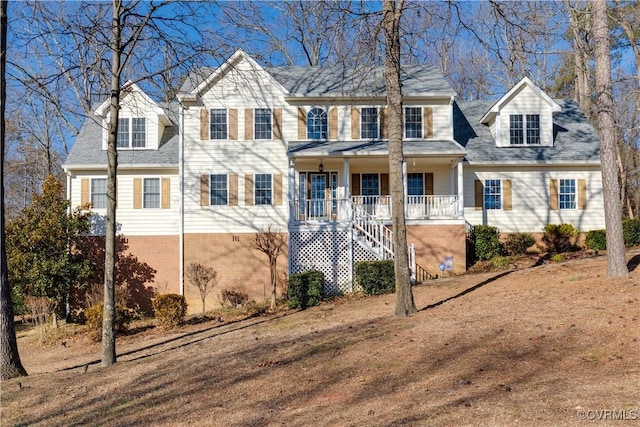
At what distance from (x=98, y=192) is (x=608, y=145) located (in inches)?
647

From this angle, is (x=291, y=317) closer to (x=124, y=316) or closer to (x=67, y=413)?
(x=124, y=316)

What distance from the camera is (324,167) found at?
20.9 meters

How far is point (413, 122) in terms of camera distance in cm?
2061

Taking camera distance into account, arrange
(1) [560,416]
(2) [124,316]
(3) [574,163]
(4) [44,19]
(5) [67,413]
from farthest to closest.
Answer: (3) [574,163] < (2) [124,316] < (4) [44,19] < (5) [67,413] < (1) [560,416]

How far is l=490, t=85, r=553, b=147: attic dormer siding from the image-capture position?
2167 centimetres

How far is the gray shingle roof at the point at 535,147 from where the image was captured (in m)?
21.0

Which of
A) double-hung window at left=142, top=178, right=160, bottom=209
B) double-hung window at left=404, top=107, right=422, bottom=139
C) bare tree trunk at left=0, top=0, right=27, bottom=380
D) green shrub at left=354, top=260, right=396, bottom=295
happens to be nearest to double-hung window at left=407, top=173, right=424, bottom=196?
double-hung window at left=404, top=107, right=422, bottom=139

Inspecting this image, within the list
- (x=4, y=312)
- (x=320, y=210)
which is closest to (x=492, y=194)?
(x=320, y=210)

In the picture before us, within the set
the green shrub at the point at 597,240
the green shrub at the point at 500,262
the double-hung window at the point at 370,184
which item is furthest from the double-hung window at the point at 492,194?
the double-hung window at the point at 370,184

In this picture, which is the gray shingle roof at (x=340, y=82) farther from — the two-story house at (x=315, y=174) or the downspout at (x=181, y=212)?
the downspout at (x=181, y=212)

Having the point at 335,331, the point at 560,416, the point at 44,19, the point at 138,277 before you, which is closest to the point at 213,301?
the point at 138,277

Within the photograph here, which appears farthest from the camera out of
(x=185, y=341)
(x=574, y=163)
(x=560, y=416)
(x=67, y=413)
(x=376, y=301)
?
(x=574, y=163)

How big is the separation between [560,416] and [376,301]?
31.0 feet

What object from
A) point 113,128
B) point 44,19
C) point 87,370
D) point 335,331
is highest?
point 44,19
